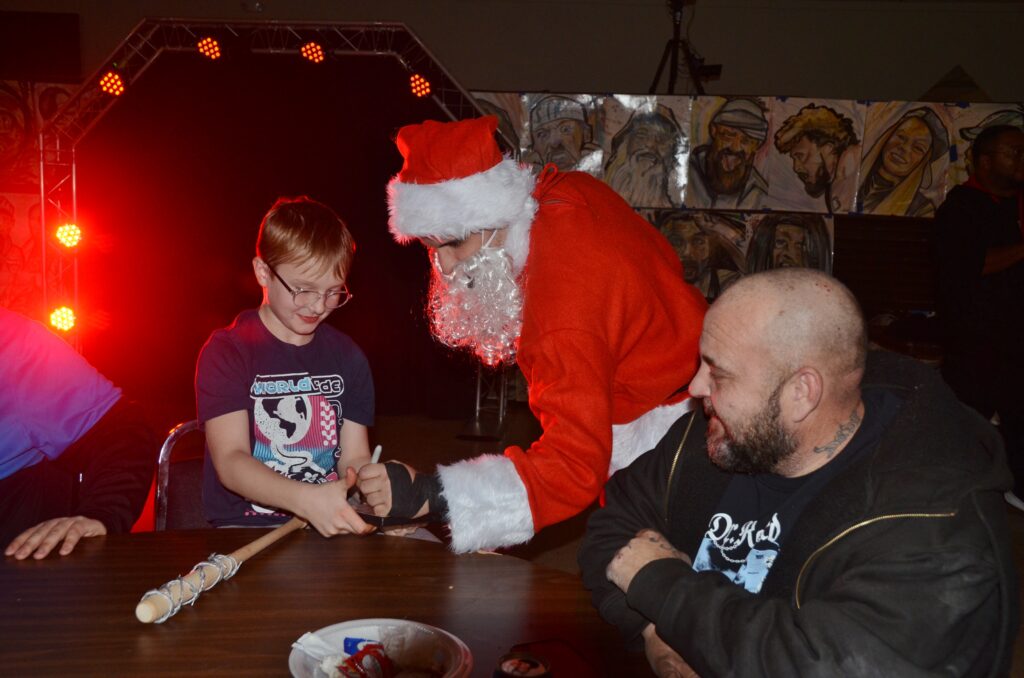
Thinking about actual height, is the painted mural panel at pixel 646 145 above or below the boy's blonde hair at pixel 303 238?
above

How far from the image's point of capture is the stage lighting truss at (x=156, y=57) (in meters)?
5.68

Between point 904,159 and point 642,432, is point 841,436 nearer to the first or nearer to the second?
point 642,432

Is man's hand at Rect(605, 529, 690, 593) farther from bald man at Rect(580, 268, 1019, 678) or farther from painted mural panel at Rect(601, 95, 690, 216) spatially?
painted mural panel at Rect(601, 95, 690, 216)

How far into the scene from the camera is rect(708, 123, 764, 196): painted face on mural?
7.10 meters

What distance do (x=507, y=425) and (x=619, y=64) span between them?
4.03 m

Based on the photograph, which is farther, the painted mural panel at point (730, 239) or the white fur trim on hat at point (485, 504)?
the painted mural panel at point (730, 239)

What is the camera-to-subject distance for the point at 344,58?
20.0ft

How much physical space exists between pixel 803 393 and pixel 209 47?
211 inches

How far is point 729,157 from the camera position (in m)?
7.14

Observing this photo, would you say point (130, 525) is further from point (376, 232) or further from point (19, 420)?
point (376, 232)

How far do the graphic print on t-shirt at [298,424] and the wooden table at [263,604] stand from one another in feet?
1.75

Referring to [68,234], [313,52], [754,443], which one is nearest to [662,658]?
[754,443]

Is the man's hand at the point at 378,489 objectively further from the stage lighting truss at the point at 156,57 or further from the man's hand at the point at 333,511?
the stage lighting truss at the point at 156,57

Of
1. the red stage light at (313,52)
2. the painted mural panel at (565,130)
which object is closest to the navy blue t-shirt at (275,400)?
the red stage light at (313,52)
